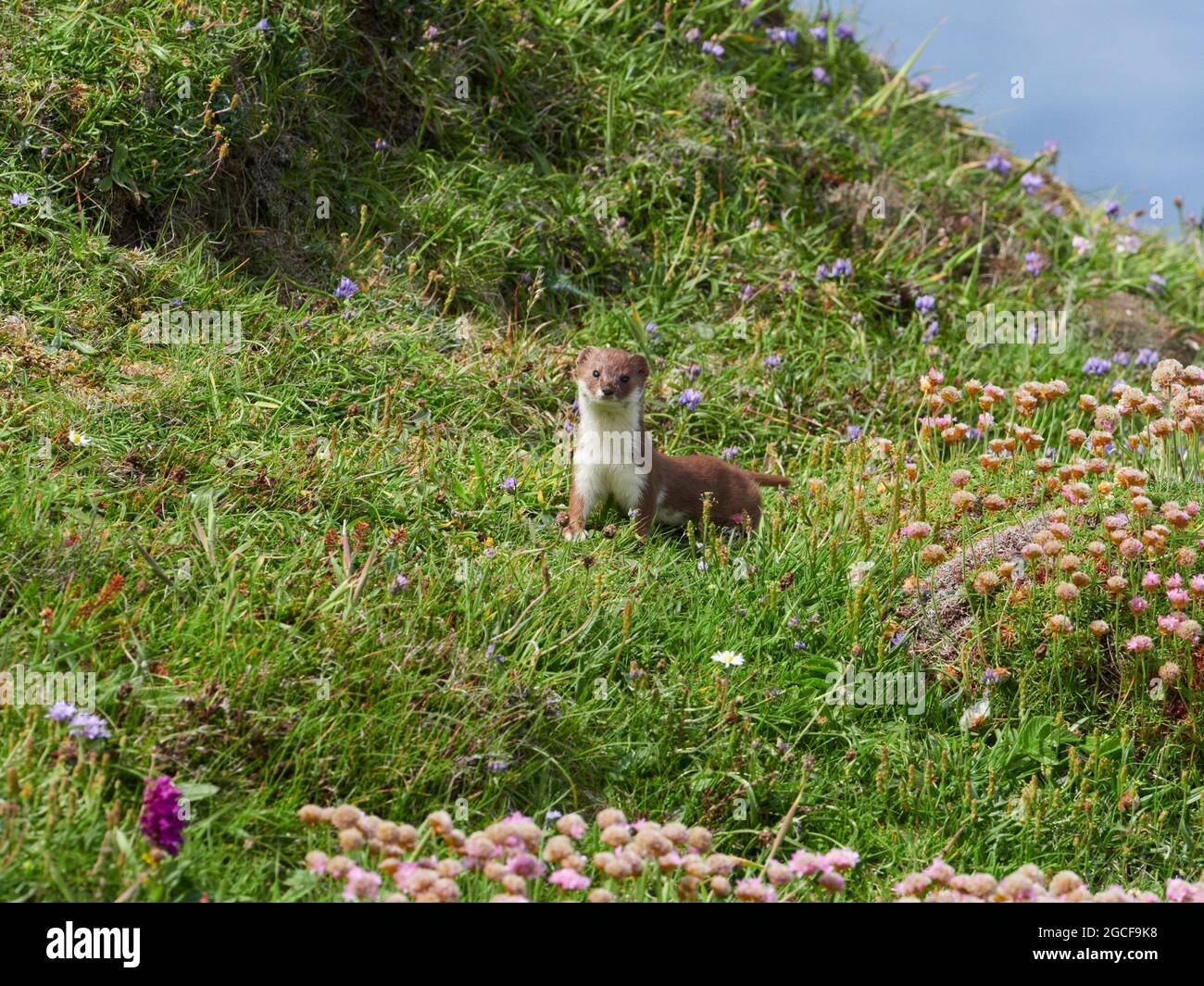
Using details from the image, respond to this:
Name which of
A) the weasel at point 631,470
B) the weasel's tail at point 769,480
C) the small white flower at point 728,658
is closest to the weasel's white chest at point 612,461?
the weasel at point 631,470

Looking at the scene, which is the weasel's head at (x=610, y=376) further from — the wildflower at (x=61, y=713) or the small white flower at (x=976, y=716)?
the wildflower at (x=61, y=713)

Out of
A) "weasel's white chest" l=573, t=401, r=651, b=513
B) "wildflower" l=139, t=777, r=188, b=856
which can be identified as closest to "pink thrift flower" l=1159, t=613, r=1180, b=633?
"weasel's white chest" l=573, t=401, r=651, b=513

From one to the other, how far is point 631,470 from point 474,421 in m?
1.12

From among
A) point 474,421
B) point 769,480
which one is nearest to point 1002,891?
point 769,480

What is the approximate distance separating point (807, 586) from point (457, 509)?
1.67 metres

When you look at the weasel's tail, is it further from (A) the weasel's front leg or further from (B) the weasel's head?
(A) the weasel's front leg

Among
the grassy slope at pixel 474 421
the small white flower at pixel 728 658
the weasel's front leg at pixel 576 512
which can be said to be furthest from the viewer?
the weasel's front leg at pixel 576 512

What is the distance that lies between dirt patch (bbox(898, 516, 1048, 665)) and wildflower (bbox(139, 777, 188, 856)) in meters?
3.31

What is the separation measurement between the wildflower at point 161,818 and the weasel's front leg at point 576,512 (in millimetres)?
2888

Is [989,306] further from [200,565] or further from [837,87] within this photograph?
[200,565]

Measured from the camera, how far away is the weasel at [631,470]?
6.53 metres

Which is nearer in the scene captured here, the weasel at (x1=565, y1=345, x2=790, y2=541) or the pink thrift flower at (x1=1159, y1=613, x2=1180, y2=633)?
the pink thrift flower at (x1=1159, y1=613, x2=1180, y2=633)

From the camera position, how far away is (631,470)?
21.5 ft

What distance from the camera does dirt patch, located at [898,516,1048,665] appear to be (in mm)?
5883
